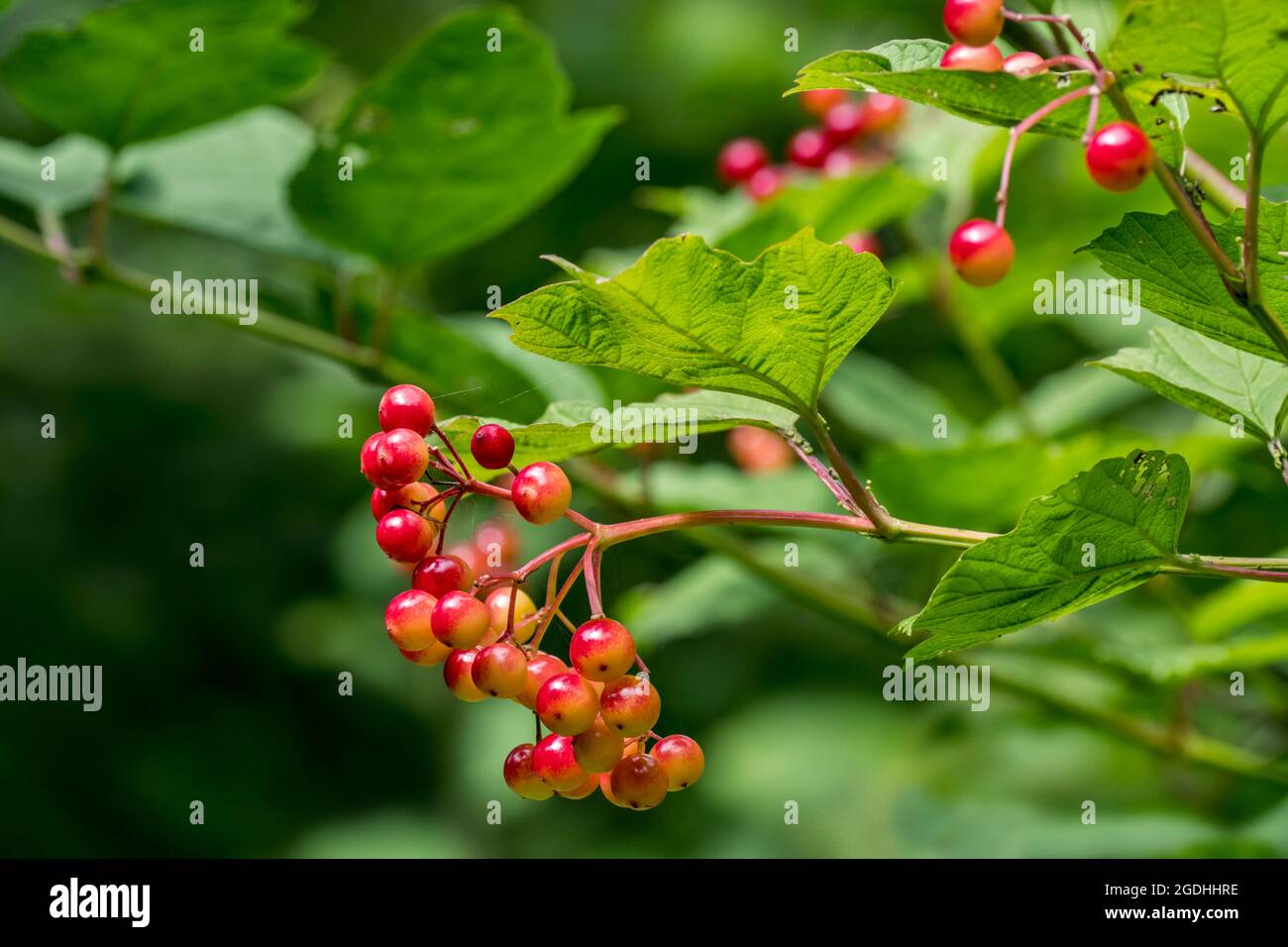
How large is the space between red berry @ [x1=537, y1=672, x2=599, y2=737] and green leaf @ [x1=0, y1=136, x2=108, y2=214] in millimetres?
1221

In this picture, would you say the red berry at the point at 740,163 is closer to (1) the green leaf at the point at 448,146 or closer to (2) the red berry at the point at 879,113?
(2) the red berry at the point at 879,113

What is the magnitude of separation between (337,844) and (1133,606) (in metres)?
1.95

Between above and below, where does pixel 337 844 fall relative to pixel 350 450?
below

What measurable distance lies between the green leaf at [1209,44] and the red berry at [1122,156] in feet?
0.11

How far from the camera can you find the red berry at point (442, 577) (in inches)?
32.8

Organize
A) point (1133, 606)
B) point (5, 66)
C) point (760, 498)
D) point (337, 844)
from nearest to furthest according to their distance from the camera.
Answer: point (5, 66)
point (760, 498)
point (1133, 606)
point (337, 844)

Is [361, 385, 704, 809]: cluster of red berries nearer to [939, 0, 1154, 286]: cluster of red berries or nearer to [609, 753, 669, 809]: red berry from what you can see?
[609, 753, 669, 809]: red berry

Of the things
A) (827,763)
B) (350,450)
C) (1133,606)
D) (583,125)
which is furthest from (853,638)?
(583,125)

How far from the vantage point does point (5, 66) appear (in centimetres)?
159

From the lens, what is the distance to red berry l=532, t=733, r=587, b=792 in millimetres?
842

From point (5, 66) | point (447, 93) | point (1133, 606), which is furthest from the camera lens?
point (1133, 606)

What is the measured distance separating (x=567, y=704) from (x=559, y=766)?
0.08 metres

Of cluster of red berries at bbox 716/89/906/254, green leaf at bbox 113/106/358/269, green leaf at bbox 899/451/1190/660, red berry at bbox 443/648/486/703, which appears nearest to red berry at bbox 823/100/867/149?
cluster of red berries at bbox 716/89/906/254

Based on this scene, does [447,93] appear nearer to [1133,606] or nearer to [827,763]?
[1133,606]
